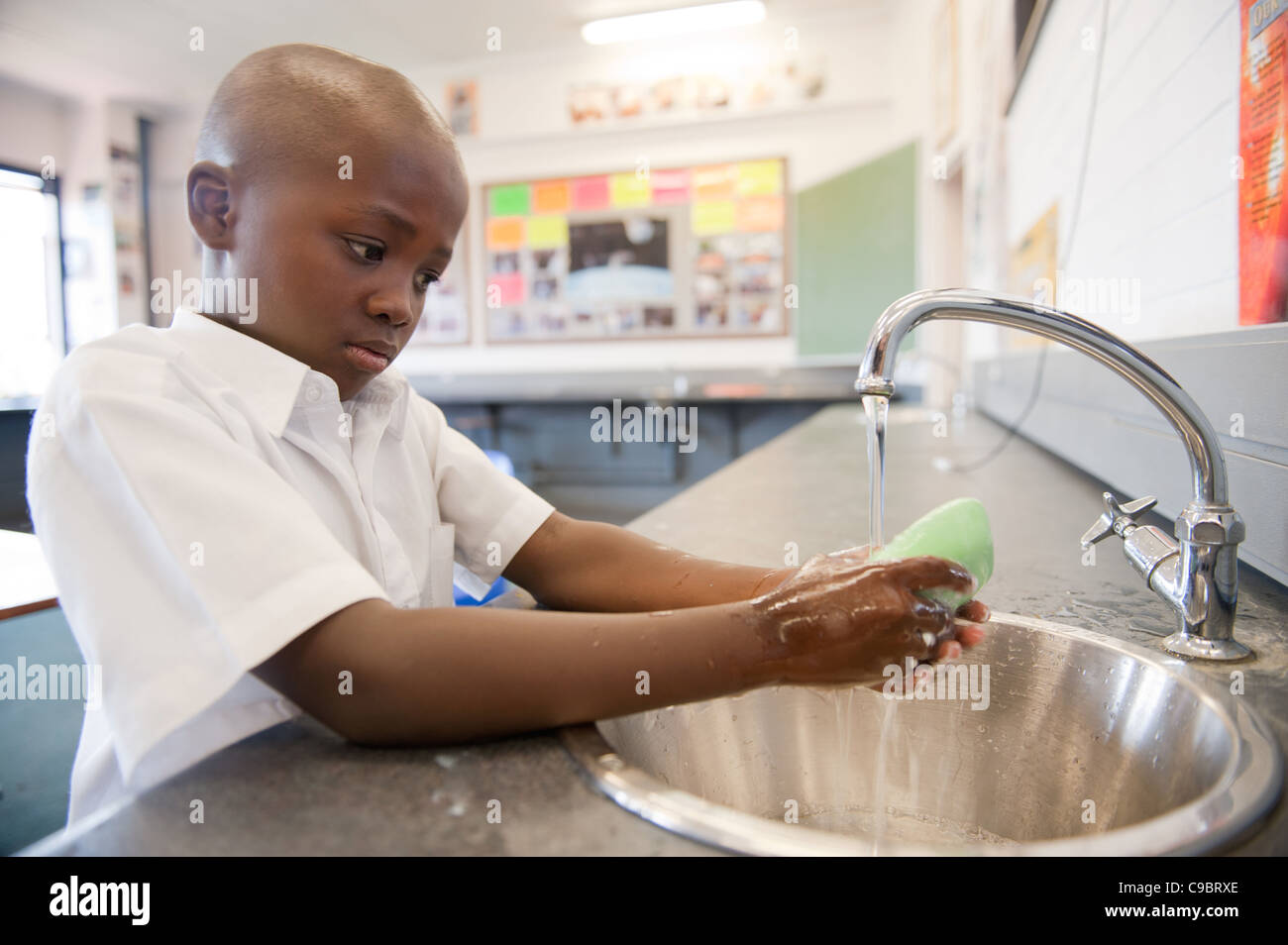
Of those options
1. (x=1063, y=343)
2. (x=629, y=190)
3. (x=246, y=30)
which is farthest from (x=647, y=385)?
(x=1063, y=343)

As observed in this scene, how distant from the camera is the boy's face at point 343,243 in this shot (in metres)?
0.67

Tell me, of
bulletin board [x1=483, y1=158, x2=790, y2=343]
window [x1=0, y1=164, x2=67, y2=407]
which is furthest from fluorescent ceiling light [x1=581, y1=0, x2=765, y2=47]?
window [x1=0, y1=164, x2=67, y2=407]

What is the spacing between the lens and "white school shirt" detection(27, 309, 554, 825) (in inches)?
19.6

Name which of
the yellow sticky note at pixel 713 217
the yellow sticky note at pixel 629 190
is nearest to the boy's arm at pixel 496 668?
the yellow sticky note at pixel 713 217

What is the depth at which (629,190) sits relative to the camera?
225 inches

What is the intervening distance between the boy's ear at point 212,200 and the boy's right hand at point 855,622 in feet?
1.77

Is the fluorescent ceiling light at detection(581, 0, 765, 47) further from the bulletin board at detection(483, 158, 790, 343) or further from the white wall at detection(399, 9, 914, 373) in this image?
the bulletin board at detection(483, 158, 790, 343)

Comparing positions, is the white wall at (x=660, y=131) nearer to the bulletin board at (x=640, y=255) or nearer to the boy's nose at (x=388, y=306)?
the bulletin board at (x=640, y=255)

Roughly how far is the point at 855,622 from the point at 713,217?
533 cm

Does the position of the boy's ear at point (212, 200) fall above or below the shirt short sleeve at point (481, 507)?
above

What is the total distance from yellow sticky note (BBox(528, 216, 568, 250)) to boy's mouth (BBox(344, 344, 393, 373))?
539cm

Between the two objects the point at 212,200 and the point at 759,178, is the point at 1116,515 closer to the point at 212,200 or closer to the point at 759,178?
the point at 212,200
